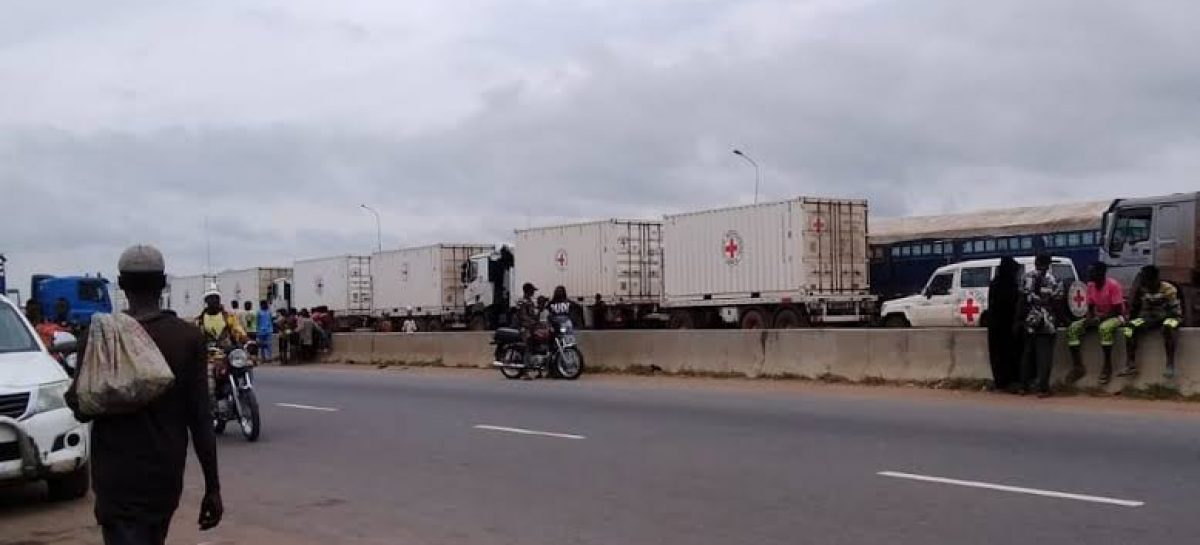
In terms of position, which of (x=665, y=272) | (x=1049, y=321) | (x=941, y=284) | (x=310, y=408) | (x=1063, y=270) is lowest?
(x=310, y=408)

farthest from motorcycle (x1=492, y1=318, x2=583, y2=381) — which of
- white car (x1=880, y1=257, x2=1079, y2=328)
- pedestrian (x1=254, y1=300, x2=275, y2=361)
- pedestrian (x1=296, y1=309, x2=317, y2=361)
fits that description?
pedestrian (x1=296, y1=309, x2=317, y2=361)

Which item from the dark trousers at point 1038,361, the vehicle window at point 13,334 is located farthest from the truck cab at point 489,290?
the vehicle window at point 13,334

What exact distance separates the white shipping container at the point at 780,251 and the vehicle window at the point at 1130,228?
697cm

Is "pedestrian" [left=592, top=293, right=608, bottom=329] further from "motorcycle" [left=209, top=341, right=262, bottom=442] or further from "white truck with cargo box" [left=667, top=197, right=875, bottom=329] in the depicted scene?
"motorcycle" [left=209, top=341, right=262, bottom=442]

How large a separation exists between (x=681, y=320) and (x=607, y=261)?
3.42 m

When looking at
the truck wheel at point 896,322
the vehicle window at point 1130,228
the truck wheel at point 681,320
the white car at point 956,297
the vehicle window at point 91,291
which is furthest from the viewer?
the vehicle window at point 91,291

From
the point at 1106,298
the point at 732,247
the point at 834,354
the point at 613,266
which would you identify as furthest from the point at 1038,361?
the point at 613,266

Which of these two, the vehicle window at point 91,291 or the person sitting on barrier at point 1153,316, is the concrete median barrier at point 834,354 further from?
the vehicle window at point 91,291

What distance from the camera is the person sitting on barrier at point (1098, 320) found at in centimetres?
1504

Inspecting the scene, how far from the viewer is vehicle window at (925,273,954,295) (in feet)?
82.4

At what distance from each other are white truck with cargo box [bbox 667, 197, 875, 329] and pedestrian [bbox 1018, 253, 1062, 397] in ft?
42.4

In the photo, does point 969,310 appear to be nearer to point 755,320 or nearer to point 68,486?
point 755,320

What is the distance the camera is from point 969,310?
79.9ft

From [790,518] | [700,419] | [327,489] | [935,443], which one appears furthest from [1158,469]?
[327,489]
